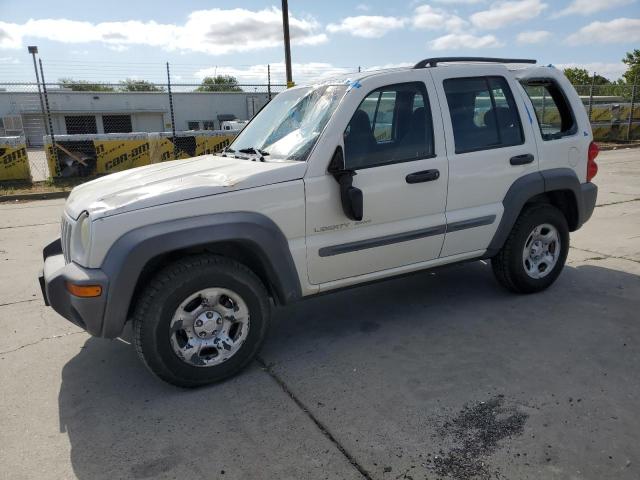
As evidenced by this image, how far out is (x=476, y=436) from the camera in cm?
264

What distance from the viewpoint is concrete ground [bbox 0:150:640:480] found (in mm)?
2498

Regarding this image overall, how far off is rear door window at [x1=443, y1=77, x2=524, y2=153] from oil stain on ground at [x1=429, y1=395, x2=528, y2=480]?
1879 mm

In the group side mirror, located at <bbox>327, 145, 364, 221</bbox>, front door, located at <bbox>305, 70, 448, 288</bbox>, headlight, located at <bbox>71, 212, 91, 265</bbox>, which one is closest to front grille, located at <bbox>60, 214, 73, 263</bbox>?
headlight, located at <bbox>71, 212, 91, 265</bbox>

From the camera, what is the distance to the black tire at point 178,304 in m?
2.98

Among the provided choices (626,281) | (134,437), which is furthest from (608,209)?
(134,437)

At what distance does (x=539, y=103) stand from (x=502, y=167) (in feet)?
2.59

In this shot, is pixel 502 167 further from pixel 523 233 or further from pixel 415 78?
pixel 415 78

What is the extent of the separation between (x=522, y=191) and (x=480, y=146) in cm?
53

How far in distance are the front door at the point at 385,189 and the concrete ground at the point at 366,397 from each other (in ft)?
2.19

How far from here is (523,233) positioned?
427cm

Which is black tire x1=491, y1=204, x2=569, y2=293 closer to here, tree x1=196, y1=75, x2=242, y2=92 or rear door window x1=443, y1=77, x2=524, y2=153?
rear door window x1=443, y1=77, x2=524, y2=153

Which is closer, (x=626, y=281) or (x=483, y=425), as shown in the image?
(x=483, y=425)

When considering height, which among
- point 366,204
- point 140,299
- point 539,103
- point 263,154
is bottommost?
point 140,299

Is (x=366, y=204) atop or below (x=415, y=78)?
below
